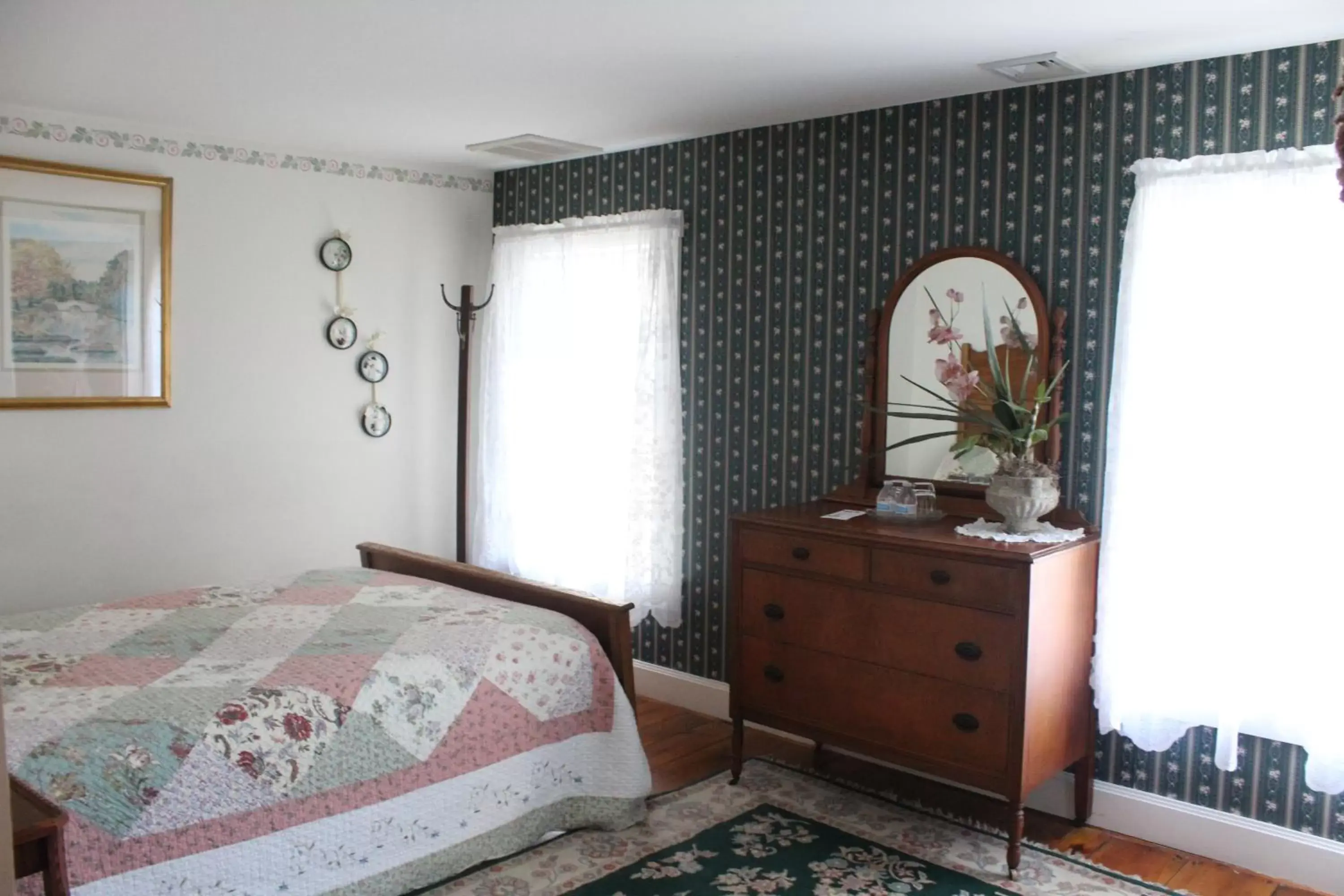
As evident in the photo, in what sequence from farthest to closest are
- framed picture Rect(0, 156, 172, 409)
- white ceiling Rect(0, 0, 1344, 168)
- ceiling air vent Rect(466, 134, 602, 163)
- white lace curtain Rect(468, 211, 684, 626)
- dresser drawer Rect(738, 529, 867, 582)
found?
white lace curtain Rect(468, 211, 684, 626) < ceiling air vent Rect(466, 134, 602, 163) < framed picture Rect(0, 156, 172, 409) < dresser drawer Rect(738, 529, 867, 582) < white ceiling Rect(0, 0, 1344, 168)

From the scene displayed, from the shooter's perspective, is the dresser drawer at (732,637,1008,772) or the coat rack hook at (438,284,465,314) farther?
the coat rack hook at (438,284,465,314)

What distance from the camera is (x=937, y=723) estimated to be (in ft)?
10.3

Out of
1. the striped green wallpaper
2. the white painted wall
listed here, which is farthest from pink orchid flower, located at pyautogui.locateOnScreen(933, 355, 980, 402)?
the white painted wall

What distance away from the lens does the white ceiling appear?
2771mm

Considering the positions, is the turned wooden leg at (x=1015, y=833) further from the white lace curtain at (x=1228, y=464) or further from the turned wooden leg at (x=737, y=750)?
the turned wooden leg at (x=737, y=750)

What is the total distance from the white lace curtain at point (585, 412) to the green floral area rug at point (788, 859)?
1.22m

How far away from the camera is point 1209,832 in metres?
3.19

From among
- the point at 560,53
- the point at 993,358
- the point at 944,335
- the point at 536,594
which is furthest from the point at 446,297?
the point at 993,358

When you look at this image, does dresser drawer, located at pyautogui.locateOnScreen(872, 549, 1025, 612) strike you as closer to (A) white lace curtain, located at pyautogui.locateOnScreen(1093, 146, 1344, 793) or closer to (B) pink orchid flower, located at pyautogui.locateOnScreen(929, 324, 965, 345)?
(A) white lace curtain, located at pyautogui.locateOnScreen(1093, 146, 1344, 793)

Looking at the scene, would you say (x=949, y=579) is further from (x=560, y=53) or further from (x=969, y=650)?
(x=560, y=53)

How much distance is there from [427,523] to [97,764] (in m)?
2.95

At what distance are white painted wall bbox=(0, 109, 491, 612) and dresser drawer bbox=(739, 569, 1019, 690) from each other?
217cm

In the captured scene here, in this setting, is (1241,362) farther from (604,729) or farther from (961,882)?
(604,729)

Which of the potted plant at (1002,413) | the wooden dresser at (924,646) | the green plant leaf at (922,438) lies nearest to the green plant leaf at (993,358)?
the potted plant at (1002,413)
